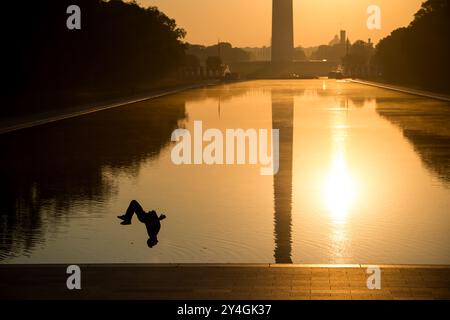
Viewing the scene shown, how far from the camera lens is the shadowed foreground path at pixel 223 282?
9.23m

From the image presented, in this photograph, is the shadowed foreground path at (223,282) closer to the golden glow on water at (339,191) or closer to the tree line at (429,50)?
the golden glow on water at (339,191)

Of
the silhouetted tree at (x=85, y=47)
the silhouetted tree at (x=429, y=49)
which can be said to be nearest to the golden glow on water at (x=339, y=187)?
the silhouetted tree at (x=85, y=47)

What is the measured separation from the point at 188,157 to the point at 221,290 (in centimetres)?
1614

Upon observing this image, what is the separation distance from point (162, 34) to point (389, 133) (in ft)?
284

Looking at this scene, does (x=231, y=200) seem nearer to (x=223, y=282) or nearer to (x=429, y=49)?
(x=223, y=282)

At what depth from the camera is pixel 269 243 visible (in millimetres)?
13148

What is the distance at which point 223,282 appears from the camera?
9.77 meters

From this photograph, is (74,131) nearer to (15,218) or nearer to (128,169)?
(128,169)

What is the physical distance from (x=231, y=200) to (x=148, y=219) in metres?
Answer: 5.26

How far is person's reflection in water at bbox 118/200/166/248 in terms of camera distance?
1198 centimetres

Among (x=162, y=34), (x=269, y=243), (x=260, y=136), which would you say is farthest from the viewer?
(x=162, y=34)

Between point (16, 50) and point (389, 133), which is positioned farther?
point (16, 50)

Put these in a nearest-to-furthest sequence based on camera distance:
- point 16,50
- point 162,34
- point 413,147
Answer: point 413,147 < point 16,50 < point 162,34
